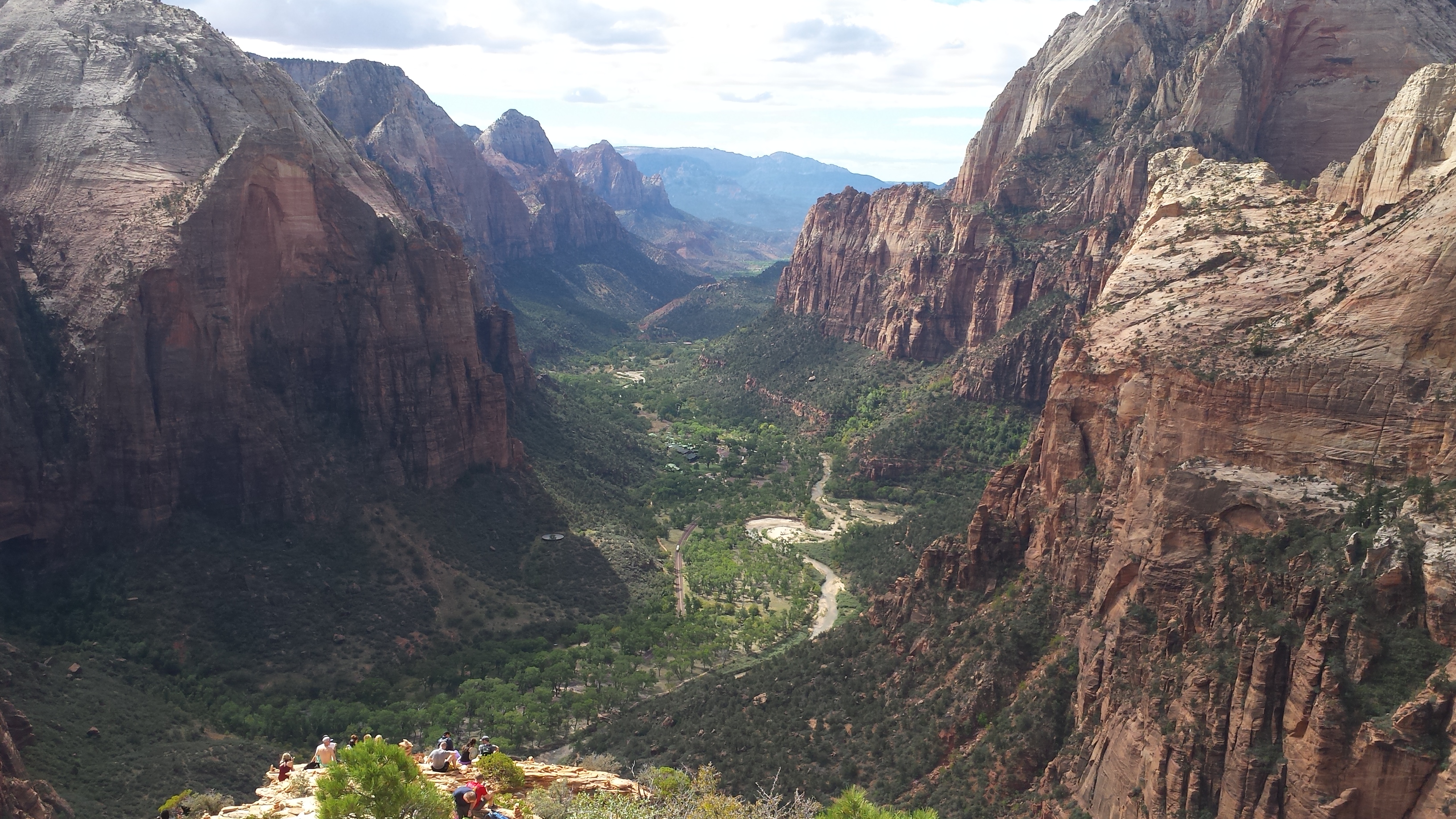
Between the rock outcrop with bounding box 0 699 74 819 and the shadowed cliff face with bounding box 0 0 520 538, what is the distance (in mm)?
23151

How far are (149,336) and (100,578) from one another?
1769cm

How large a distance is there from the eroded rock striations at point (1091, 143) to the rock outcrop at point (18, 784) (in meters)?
80.9

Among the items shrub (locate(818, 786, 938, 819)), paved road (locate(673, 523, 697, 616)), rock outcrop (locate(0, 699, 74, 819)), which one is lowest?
paved road (locate(673, 523, 697, 616))

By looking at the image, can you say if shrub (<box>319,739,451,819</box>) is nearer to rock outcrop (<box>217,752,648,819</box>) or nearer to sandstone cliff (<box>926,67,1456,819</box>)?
rock outcrop (<box>217,752,648,819</box>)

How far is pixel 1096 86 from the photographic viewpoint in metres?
147

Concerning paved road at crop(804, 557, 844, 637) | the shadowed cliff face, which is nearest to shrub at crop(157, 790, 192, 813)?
the shadowed cliff face

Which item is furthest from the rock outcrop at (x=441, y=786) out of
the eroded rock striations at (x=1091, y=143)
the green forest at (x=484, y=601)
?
the eroded rock striations at (x=1091, y=143)

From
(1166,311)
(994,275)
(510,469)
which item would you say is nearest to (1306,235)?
(1166,311)

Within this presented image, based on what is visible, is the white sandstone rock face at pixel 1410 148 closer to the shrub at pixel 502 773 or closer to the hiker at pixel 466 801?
the shrub at pixel 502 773

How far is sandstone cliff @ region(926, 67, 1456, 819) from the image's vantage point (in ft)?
115

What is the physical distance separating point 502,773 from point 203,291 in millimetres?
56185

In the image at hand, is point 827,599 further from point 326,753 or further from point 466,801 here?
point 466,801

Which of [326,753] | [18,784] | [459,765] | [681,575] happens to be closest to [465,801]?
[459,765]

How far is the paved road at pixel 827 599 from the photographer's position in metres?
93.7
